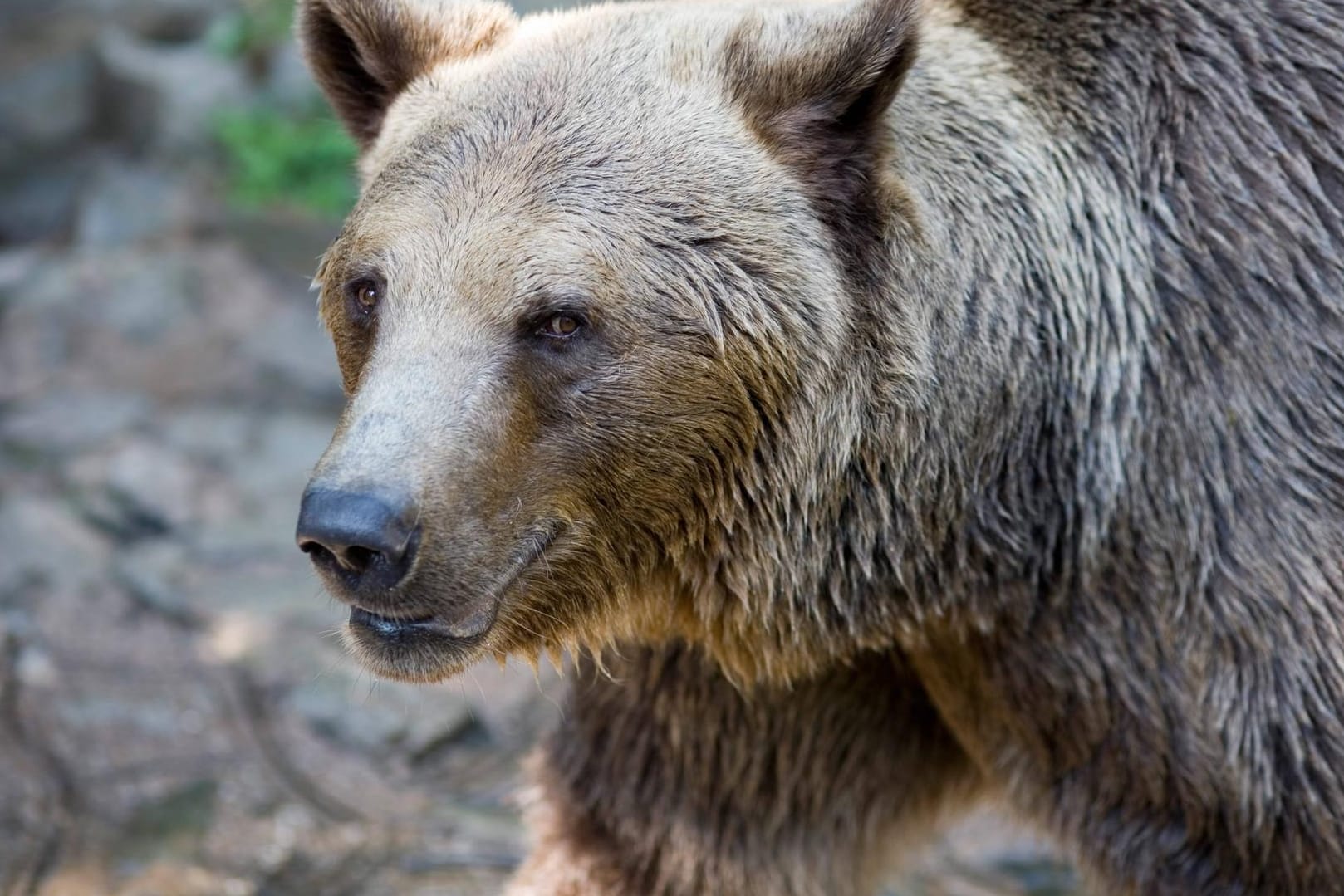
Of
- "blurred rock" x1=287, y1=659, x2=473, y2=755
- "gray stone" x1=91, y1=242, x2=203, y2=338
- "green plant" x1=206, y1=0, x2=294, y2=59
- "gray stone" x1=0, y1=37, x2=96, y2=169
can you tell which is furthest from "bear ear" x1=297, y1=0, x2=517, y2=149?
"gray stone" x1=0, y1=37, x2=96, y2=169

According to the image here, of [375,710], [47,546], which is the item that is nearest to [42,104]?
[47,546]

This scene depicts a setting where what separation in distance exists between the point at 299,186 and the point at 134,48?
256 centimetres

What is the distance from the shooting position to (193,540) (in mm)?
7645

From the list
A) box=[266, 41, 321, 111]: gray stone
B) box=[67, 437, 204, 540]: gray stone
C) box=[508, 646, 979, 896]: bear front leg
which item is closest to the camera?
box=[508, 646, 979, 896]: bear front leg

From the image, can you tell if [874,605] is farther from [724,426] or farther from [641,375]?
[641,375]

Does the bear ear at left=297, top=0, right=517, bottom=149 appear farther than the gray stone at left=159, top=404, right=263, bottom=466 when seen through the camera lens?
No

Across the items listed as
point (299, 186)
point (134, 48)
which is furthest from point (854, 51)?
point (134, 48)

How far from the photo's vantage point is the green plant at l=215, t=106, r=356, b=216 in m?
9.93

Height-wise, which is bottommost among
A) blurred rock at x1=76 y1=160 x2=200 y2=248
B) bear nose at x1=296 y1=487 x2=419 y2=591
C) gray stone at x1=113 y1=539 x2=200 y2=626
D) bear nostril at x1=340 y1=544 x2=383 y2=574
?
blurred rock at x1=76 y1=160 x2=200 y2=248

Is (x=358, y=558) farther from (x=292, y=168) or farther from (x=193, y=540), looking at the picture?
(x=292, y=168)

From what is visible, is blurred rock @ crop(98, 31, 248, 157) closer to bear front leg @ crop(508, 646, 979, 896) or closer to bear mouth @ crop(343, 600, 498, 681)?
bear front leg @ crop(508, 646, 979, 896)

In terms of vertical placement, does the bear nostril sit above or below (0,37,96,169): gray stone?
above

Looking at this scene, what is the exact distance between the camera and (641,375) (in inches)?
133

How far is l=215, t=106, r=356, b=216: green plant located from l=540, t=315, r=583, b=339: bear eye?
6.79m
